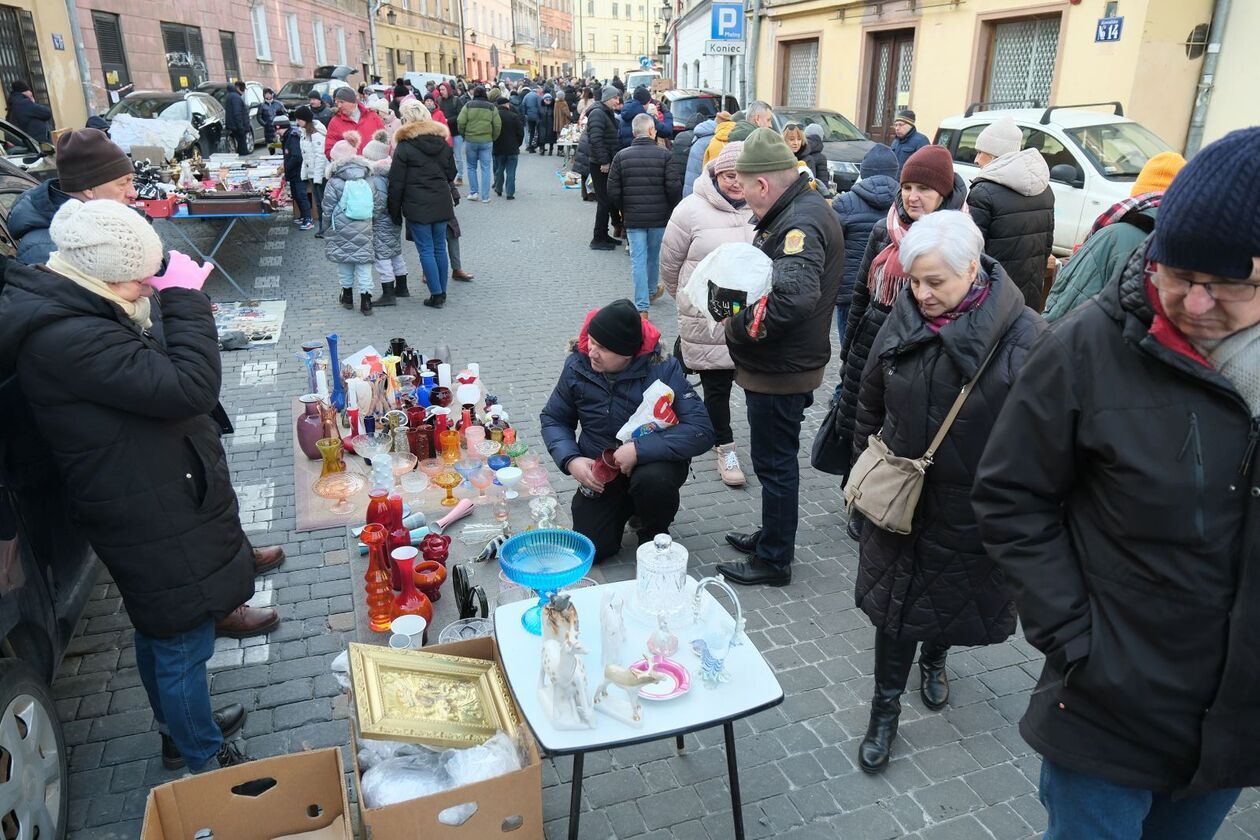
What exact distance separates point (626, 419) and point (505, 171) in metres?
12.2

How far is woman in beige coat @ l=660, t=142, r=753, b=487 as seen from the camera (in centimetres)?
480

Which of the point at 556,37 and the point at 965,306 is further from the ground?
the point at 556,37

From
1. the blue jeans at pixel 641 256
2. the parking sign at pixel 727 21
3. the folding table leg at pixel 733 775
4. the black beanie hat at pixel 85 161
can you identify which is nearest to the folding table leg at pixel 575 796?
the folding table leg at pixel 733 775

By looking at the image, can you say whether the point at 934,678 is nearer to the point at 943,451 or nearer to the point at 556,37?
the point at 943,451

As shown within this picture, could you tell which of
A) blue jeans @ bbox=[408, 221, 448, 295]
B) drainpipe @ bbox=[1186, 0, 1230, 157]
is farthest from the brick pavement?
drainpipe @ bbox=[1186, 0, 1230, 157]

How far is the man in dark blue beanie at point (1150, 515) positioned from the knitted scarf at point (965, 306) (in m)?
0.74

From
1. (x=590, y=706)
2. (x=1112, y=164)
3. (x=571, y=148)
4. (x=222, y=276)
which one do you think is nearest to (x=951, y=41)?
(x=1112, y=164)

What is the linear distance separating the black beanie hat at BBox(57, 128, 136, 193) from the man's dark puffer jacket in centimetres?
482

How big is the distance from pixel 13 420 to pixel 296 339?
4.95m

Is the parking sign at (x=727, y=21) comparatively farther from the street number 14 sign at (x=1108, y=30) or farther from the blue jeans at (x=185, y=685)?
the blue jeans at (x=185, y=685)

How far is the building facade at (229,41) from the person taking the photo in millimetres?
20922

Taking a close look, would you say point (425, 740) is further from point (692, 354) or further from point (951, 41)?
point (951, 41)

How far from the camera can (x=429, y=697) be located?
2.35 m

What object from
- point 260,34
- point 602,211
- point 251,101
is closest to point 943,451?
point 602,211
